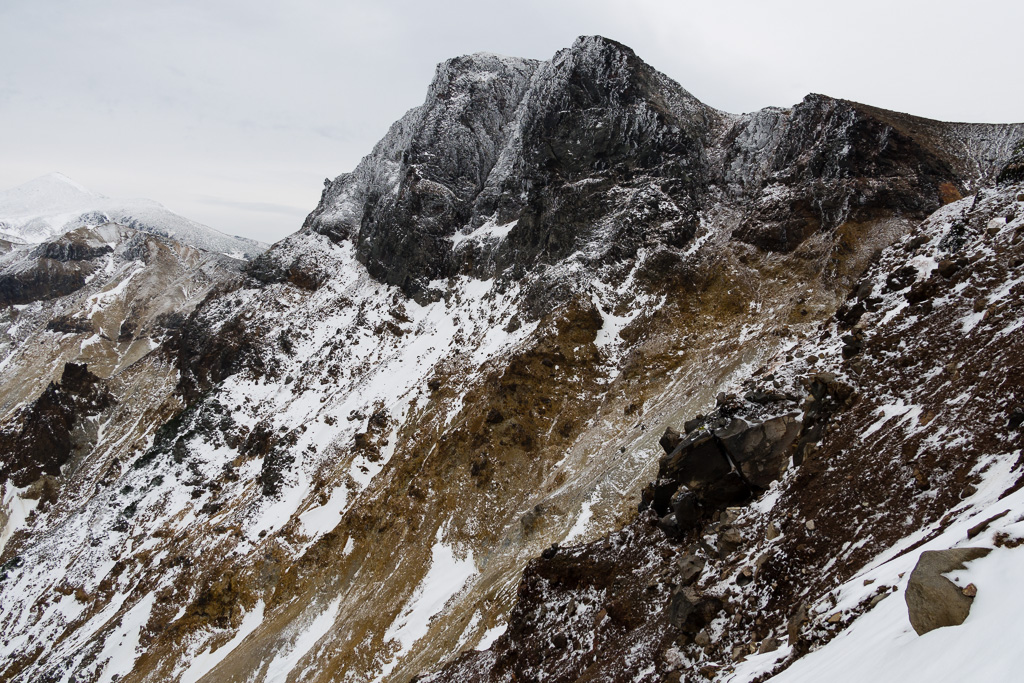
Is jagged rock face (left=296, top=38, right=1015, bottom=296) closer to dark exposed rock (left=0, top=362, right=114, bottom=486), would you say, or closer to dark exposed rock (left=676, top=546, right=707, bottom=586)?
dark exposed rock (left=676, top=546, right=707, bottom=586)

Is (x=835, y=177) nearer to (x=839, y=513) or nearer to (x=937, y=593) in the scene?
(x=839, y=513)

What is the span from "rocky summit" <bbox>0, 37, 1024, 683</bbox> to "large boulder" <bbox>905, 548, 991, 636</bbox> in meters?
0.03

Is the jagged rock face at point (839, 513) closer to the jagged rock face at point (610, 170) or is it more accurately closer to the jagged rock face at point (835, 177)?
the jagged rock face at point (835, 177)

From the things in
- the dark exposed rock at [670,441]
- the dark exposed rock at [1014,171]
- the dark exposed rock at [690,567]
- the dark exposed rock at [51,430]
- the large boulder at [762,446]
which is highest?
the dark exposed rock at [1014,171]

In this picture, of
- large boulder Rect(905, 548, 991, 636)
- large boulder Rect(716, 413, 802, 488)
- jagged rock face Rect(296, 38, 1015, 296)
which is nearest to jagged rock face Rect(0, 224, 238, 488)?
jagged rock face Rect(296, 38, 1015, 296)

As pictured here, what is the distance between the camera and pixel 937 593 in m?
5.75

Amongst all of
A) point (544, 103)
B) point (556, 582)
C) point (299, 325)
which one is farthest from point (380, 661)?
point (544, 103)

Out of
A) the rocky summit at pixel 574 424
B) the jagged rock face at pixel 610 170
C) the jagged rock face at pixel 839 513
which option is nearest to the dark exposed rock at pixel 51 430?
the rocky summit at pixel 574 424

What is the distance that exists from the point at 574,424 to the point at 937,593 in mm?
33339

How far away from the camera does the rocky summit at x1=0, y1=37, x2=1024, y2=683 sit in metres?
11.1

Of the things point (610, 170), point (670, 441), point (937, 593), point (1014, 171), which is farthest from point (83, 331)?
point (1014, 171)

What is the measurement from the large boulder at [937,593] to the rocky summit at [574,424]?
0.03 metres

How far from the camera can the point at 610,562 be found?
18547 millimetres

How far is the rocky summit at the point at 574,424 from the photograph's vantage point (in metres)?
11.1
